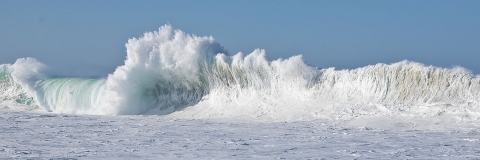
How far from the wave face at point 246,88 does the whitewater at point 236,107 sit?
2 cm

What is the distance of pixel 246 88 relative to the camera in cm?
1368

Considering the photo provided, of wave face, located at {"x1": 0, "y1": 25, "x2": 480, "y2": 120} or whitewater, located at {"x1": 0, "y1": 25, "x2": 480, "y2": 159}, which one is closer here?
whitewater, located at {"x1": 0, "y1": 25, "x2": 480, "y2": 159}

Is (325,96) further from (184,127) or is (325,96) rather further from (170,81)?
(170,81)

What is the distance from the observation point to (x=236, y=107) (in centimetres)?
1305

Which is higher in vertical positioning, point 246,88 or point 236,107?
point 246,88

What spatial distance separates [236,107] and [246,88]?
2.49 ft

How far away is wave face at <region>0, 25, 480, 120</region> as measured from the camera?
1112 centimetres

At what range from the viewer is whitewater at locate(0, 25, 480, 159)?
7965mm

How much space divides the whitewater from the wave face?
1.0 inches

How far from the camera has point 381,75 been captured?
1205 cm

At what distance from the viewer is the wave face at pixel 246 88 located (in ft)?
36.5

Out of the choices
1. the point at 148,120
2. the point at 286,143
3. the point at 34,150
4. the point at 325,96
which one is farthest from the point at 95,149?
the point at 325,96

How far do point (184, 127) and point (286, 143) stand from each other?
2.74m

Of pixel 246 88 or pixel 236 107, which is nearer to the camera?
pixel 236 107
